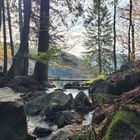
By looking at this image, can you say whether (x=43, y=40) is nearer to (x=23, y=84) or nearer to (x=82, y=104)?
(x=23, y=84)

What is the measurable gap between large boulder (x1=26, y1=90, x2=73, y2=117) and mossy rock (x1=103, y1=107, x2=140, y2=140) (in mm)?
7022

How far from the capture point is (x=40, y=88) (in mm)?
21016

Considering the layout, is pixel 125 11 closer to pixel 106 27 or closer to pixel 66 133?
pixel 106 27

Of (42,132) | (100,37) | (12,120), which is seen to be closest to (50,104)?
(42,132)

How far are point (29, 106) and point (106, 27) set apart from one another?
41706 mm

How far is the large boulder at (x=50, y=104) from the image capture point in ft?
39.8

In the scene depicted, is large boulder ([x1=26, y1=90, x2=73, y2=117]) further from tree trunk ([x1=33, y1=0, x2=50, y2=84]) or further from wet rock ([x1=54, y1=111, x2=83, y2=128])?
tree trunk ([x1=33, y1=0, x2=50, y2=84])

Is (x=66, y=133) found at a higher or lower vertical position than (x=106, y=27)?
lower

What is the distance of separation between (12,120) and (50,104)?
15.2 ft

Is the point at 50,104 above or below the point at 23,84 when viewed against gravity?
below

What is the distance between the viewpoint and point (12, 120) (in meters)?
7.76

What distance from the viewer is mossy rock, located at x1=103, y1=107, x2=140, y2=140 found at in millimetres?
4750

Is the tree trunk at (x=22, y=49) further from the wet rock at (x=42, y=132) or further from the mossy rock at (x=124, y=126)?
the mossy rock at (x=124, y=126)

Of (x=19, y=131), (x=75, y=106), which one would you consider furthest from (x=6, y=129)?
(x=75, y=106)
